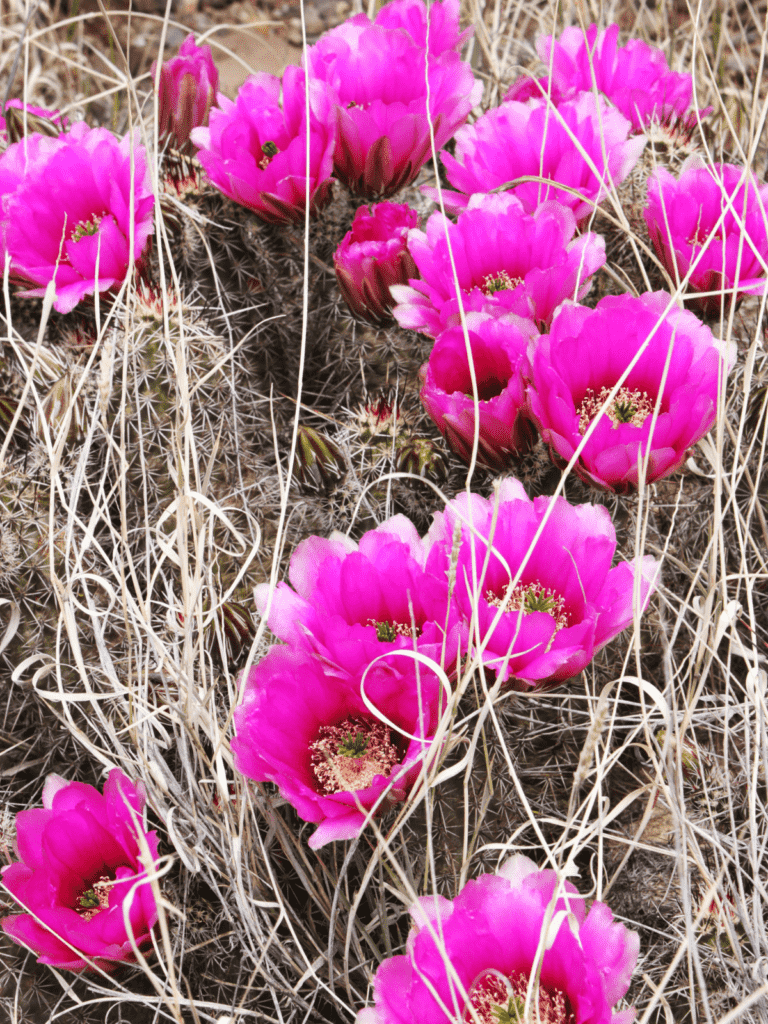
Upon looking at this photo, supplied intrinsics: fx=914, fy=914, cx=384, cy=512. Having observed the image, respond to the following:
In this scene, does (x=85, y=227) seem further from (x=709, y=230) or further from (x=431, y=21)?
(x=709, y=230)

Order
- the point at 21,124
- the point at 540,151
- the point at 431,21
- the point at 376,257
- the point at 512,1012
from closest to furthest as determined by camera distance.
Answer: the point at 512,1012 < the point at 376,257 < the point at 540,151 < the point at 431,21 < the point at 21,124

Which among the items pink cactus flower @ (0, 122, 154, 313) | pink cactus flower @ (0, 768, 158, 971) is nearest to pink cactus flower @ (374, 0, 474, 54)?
pink cactus flower @ (0, 122, 154, 313)

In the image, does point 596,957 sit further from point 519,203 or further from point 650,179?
point 650,179

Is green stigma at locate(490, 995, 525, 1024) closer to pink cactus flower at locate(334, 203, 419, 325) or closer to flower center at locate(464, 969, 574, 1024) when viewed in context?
flower center at locate(464, 969, 574, 1024)

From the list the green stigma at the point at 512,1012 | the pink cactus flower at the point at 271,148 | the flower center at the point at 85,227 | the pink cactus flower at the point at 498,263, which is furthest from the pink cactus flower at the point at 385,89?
the green stigma at the point at 512,1012

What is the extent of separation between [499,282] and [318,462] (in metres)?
0.35

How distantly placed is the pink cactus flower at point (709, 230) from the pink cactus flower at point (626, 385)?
16 cm

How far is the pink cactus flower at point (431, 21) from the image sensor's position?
1.44m

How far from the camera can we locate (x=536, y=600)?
3.34 ft

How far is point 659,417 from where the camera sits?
100 centimetres

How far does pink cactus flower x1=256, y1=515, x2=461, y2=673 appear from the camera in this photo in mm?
962

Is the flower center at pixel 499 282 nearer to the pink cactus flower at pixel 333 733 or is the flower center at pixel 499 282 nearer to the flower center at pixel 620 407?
the flower center at pixel 620 407

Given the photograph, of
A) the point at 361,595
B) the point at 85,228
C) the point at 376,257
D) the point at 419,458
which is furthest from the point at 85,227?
the point at 361,595

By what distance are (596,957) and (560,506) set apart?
0.45 m
